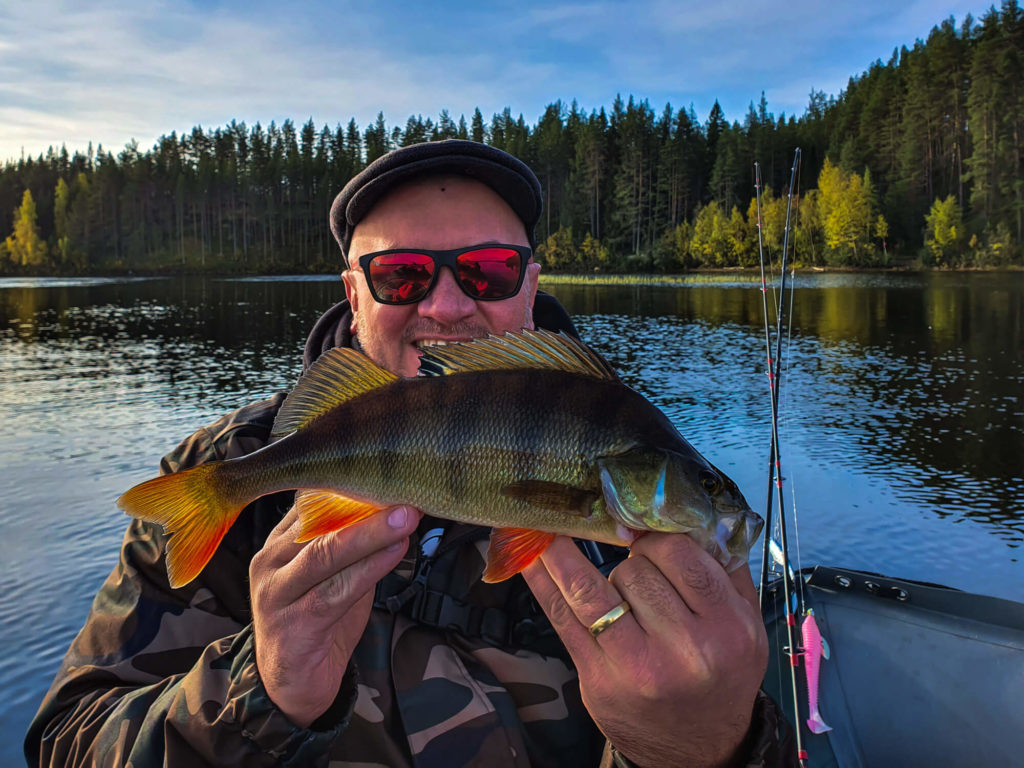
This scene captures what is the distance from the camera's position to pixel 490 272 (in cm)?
309

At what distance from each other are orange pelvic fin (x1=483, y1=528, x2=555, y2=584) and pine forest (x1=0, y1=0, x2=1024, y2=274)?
67.7 m

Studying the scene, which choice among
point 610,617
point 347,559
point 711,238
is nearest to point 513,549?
point 610,617

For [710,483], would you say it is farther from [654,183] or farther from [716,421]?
[654,183]

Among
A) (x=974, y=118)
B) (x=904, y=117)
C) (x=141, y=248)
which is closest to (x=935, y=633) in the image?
(x=974, y=118)

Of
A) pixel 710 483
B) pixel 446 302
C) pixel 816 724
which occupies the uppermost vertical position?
pixel 446 302

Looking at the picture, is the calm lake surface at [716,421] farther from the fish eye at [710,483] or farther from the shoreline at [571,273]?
the shoreline at [571,273]

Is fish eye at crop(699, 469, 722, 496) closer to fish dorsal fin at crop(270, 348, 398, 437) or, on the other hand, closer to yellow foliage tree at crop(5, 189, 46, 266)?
fish dorsal fin at crop(270, 348, 398, 437)

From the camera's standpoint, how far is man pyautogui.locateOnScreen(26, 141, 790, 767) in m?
1.81

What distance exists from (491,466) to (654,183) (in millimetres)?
101841

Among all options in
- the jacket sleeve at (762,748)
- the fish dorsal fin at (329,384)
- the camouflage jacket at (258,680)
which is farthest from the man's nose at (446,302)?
the jacket sleeve at (762,748)

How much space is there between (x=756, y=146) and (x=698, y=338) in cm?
7600

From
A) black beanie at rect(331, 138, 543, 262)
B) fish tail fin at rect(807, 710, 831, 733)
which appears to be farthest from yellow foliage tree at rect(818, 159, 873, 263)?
black beanie at rect(331, 138, 543, 262)

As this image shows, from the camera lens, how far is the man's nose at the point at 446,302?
298 cm

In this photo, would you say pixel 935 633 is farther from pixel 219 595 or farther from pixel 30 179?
pixel 30 179
